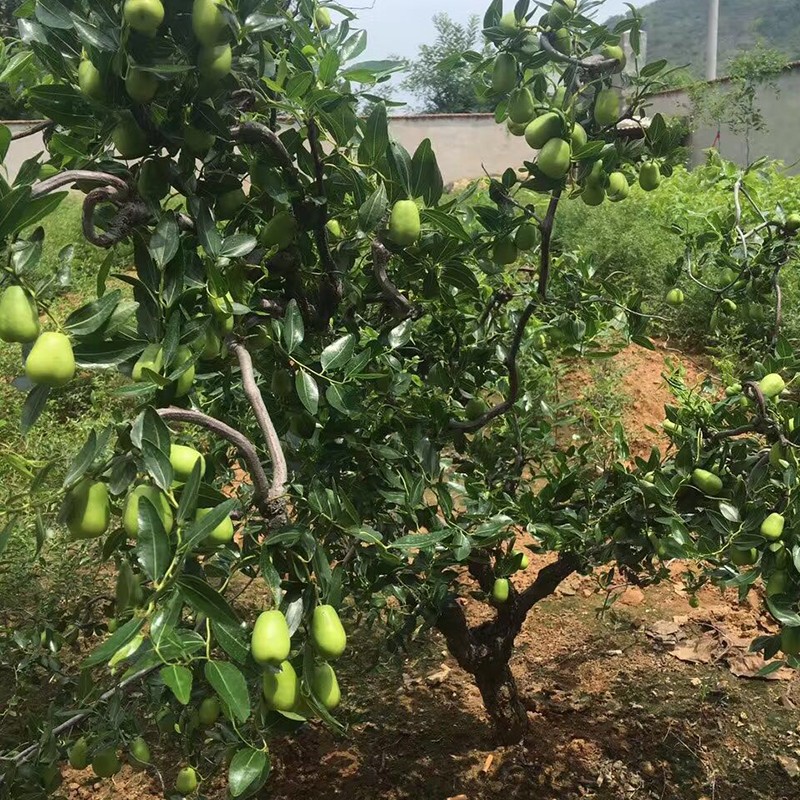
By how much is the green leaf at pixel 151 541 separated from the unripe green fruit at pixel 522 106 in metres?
0.63

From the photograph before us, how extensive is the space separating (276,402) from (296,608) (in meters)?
0.46

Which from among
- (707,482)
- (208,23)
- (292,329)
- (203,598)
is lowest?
(707,482)

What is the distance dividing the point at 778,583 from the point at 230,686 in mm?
791

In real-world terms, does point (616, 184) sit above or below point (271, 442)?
above

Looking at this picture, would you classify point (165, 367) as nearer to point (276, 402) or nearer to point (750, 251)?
point (276, 402)

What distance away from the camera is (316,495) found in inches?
32.8

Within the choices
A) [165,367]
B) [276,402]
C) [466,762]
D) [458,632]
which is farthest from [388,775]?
[165,367]

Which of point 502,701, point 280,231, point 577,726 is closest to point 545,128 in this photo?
point 280,231

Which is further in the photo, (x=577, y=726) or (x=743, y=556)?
(x=577, y=726)

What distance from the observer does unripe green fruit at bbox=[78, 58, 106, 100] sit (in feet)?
2.31

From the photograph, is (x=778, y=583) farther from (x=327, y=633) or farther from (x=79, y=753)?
(x=79, y=753)

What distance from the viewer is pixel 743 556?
1119 millimetres

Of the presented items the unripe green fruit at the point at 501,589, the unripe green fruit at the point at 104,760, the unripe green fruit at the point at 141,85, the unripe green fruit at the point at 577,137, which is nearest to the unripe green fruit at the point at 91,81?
the unripe green fruit at the point at 141,85

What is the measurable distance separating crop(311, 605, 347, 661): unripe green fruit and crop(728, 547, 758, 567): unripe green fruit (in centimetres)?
68
